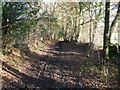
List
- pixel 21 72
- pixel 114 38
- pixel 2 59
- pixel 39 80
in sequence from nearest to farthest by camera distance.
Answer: pixel 39 80, pixel 21 72, pixel 2 59, pixel 114 38

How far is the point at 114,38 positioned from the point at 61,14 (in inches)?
191

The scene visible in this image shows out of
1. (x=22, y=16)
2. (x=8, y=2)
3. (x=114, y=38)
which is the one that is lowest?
(x=114, y=38)

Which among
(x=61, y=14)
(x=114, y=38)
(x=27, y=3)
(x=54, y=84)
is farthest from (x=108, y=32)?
(x=27, y=3)

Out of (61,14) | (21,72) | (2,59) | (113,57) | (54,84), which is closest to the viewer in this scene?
(54,84)

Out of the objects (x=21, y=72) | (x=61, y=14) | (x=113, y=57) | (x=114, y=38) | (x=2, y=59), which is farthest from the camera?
(x=61, y=14)

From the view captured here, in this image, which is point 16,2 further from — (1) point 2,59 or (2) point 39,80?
(2) point 39,80

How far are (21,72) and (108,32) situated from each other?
6741 mm

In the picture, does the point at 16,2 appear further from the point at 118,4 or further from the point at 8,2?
the point at 118,4

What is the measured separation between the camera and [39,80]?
289 inches

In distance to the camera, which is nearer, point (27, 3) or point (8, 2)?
point (8, 2)

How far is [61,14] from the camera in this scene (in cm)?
1149

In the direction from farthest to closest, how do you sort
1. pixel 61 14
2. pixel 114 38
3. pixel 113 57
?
pixel 61 14, pixel 114 38, pixel 113 57

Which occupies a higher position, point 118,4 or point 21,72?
point 118,4

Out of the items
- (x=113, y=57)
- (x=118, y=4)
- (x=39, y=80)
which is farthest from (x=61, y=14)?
(x=39, y=80)
